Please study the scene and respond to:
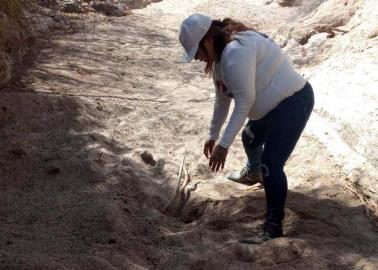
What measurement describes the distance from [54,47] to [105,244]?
14.6 ft

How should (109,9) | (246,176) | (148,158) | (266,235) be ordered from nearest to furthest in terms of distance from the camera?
(266,235)
(246,176)
(148,158)
(109,9)

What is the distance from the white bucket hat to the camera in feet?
8.44

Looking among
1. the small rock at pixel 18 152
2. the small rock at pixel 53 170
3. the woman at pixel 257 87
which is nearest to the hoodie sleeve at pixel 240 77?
the woman at pixel 257 87

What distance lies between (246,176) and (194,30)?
1.56 meters

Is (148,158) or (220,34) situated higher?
(220,34)

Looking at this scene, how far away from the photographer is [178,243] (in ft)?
9.80

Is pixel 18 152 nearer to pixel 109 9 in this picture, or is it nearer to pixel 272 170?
pixel 272 170

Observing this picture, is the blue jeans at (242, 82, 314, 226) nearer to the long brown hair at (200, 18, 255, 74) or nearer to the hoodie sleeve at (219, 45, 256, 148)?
the hoodie sleeve at (219, 45, 256, 148)

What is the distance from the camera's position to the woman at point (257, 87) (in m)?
2.58

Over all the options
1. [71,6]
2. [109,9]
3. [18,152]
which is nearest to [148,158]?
[18,152]

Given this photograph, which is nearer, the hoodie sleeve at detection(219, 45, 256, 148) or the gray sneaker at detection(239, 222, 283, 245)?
the hoodie sleeve at detection(219, 45, 256, 148)

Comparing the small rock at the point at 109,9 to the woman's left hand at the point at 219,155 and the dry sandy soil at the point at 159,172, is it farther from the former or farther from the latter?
the woman's left hand at the point at 219,155

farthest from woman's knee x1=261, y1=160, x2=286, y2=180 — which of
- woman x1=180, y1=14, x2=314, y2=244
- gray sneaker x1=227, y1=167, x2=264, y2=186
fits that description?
gray sneaker x1=227, y1=167, x2=264, y2=186

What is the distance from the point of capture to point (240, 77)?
2.57 m
